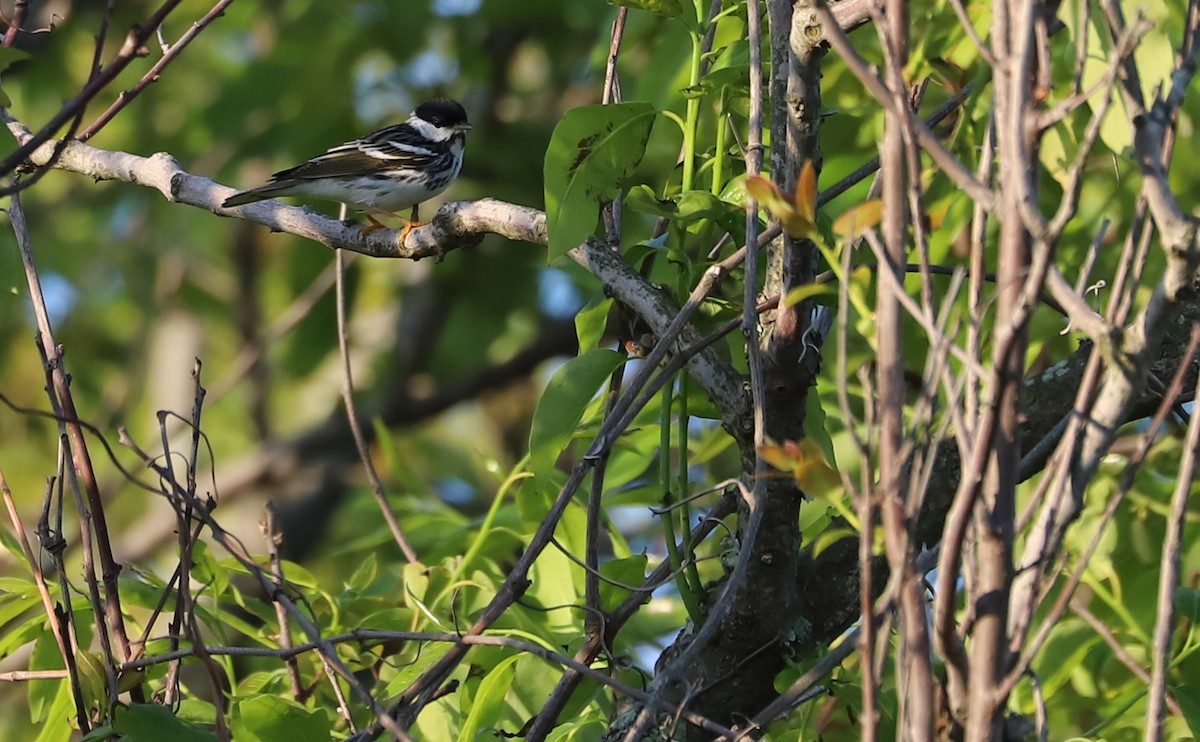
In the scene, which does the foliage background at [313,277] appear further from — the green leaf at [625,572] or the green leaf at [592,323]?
the green leaf at [592,323]

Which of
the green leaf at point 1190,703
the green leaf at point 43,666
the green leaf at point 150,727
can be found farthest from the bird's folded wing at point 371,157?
the green leaf at point 1190,703

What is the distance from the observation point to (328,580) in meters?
9.15

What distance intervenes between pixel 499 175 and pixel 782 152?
19.9 ft

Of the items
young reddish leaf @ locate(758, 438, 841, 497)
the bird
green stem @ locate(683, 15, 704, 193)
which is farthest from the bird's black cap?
young reddish leaf @ locate(758, 438, 841, 497)

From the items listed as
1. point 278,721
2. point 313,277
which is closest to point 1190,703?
point 278,721

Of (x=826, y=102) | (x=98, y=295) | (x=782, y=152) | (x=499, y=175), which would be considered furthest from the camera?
(x=98, y=295)

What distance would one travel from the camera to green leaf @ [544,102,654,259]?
95.3 inches

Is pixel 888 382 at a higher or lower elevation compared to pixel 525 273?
lower

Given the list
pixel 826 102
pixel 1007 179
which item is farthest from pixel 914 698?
pixel 826 102

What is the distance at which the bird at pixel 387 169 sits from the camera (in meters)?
5.83

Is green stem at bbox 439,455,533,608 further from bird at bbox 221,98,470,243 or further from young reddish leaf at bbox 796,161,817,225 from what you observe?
bird at bbox 221,98,470,243

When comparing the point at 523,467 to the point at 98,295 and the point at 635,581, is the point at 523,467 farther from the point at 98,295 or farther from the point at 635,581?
the point at 98,295

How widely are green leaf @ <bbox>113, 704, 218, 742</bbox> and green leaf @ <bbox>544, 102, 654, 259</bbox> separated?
1.08 m

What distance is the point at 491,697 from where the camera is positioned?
8.30 ft
